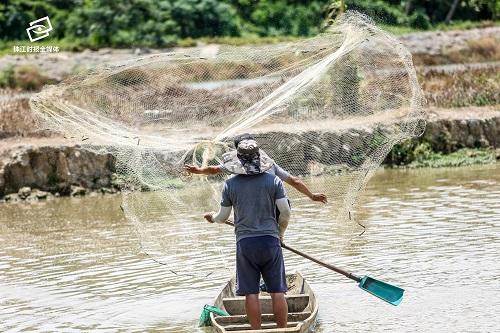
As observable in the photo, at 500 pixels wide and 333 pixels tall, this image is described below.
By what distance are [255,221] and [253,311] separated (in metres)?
0.68

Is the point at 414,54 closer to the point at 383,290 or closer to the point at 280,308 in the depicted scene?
the point at 383,290

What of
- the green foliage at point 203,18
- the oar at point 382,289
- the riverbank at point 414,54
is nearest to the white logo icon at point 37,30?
the riverbank at point 414,54

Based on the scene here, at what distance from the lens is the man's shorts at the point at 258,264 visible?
26.2 feet

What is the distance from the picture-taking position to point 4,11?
33594 mm

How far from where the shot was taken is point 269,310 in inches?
356

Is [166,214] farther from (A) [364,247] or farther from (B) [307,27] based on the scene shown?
(B) [307,27]

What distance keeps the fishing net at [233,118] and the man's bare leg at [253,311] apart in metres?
1.90

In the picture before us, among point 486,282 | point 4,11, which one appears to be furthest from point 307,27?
point 486,282

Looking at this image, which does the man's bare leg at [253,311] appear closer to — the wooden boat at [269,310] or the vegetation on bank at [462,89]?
the wooden boat at [269,310]

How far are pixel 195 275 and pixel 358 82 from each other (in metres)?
2.67

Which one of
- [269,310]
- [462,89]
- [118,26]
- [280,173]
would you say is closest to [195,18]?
[118,26]

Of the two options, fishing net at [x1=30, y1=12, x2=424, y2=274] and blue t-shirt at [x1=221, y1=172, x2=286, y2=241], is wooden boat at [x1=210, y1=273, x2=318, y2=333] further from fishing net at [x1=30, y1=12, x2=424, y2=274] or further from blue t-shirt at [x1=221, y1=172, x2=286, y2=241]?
fishing net at [x1=30, y1=12, x2=424, y2=274]

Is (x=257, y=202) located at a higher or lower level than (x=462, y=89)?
higher

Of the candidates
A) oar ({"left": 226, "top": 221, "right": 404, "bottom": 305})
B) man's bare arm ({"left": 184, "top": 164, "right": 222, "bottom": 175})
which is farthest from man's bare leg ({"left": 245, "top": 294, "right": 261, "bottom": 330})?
man's bare arm ({"left": 184, "top": 164, "right": 222, "bottom": 175})
